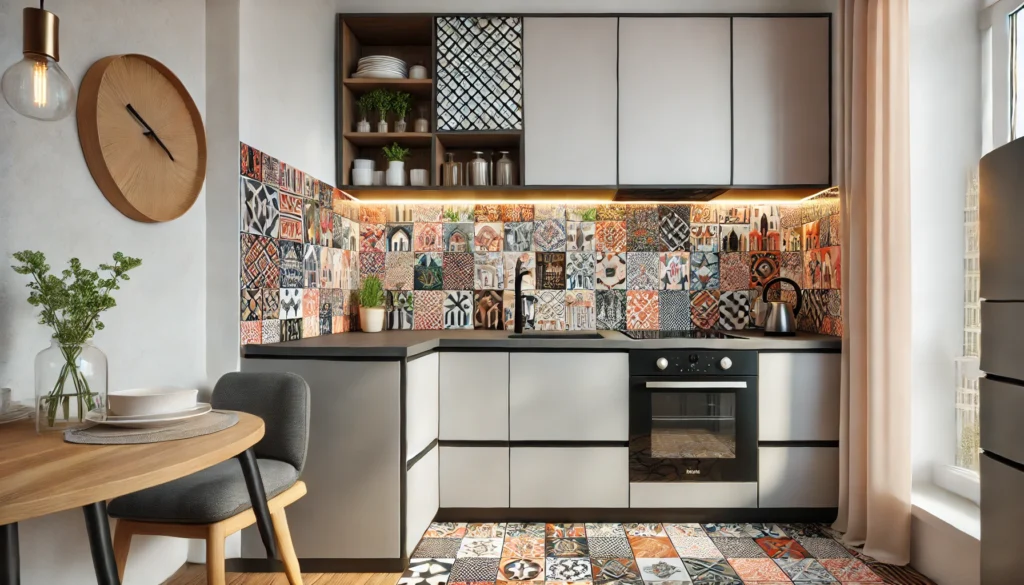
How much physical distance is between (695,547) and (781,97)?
2289mm

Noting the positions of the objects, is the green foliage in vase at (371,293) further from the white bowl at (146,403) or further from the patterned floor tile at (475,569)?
the white bowl at (146,403)

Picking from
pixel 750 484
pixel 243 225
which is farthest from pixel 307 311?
pixel 750 484

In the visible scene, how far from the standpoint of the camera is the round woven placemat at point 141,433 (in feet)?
4.48

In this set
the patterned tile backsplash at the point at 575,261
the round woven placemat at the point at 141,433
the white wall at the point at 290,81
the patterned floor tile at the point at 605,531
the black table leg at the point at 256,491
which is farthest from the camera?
the patterned tile backsplash at the point at 575,261

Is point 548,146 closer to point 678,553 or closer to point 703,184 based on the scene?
point 703,184

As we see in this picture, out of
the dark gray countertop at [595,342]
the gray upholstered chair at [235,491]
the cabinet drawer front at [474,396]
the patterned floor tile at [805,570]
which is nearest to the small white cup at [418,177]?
the dark gray countertop at [595,342]

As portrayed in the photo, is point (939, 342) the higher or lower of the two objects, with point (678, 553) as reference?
higher

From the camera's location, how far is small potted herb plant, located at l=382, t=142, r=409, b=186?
336cm

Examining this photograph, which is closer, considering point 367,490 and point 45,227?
point 45,227

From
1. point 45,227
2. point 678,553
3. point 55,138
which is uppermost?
point 55,138

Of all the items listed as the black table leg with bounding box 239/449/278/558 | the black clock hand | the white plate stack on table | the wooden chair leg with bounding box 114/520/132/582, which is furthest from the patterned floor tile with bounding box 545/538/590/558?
the black clock hand

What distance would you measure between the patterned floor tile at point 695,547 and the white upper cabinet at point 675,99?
69.2 inches

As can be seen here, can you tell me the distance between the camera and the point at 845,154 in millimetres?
2824

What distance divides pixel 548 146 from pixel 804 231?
152cm
